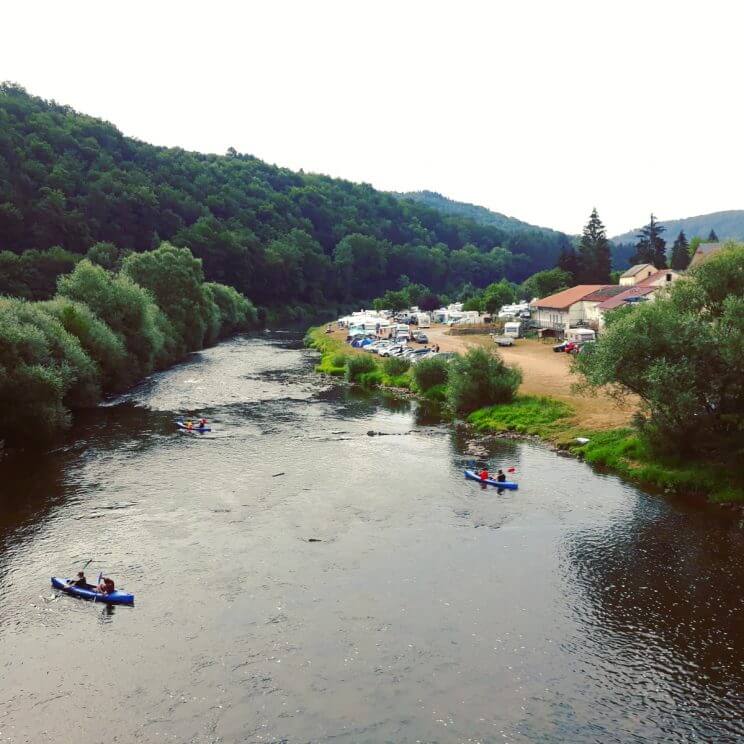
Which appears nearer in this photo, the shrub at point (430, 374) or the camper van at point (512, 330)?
the shrub at point (430, 374)

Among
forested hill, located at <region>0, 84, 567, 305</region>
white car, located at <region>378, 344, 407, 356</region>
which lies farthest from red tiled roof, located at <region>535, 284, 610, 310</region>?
forested hill, located at <region>0, 84, 567, 305</region>

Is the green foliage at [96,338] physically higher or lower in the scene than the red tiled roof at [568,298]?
lower

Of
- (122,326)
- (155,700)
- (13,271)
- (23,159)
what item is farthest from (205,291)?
(155,700)

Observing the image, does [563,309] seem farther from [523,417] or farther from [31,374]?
[31,374]

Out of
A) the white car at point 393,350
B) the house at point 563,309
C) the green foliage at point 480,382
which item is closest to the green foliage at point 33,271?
the white car at point 393,350

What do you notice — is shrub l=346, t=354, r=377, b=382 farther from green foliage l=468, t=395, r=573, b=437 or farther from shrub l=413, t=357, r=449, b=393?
green foliage l=468, t=395, r=573, b=437

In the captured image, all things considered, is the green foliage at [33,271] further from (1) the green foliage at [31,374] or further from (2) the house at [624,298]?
(2) the house at [624,298]
